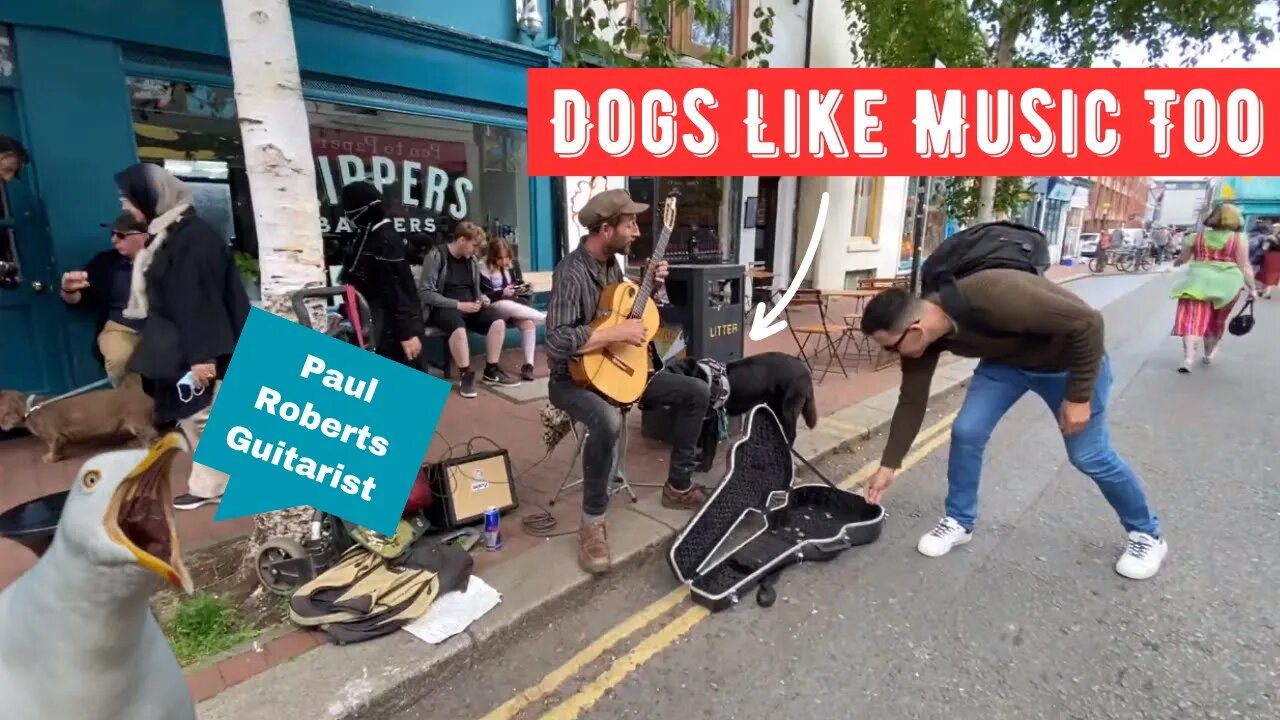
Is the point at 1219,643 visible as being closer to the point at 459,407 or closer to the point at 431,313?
the point at 459,407

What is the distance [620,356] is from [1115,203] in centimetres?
5816

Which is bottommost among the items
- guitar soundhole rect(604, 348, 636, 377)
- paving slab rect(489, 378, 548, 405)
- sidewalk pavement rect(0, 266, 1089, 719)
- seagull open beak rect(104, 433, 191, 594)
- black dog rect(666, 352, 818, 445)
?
sidewalk pavement rect(0, 266, 1089, 719)

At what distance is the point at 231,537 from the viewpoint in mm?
3193

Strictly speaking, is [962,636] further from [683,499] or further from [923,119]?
[923,119]

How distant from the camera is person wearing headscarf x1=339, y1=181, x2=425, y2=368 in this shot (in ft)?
13.6

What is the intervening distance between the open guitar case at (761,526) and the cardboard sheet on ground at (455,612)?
833 mm

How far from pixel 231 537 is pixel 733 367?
111 inches

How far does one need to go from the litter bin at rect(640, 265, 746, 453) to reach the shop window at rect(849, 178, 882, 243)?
9.70 meters

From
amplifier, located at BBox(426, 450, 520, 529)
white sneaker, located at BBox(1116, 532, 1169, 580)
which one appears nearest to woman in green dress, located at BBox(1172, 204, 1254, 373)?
white sneaker, located at BBox(1116, 532, 1169, 580)

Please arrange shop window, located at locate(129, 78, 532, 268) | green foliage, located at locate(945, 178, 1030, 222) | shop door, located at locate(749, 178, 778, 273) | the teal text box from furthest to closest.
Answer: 1. shop door, located at locate(749, 178, 778, 273)
2. green foliage, located at locate(945, 178, 1030, 222)
3. shop window, located at locate(129, 78, 532, 268)
4. the teal text box

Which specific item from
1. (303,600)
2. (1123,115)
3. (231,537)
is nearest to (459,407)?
(231,537)

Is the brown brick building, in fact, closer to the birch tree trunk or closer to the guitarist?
the guitarist

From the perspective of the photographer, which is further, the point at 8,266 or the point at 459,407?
the point at 459,407

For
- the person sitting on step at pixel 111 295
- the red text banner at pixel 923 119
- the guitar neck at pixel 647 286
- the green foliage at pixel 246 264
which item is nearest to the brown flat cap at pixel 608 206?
the guitar neck at pixel 647 286
